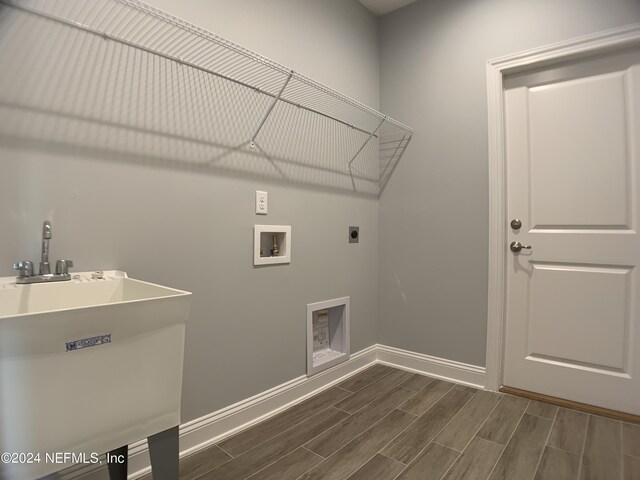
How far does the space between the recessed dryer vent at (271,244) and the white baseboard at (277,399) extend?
0.69 m

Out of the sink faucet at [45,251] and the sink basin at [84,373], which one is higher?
the sink faucet at [45,251]

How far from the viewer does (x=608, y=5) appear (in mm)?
1742

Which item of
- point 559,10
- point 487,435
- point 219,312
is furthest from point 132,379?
point 559,10

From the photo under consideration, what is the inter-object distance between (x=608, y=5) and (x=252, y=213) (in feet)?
6.98

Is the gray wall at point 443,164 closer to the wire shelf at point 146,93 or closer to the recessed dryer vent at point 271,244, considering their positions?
the wire shelf at point 146,93

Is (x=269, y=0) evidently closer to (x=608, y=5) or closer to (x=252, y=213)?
(x=252, y=213)

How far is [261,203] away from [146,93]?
26.9 inches

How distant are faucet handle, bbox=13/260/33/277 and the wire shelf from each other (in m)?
0.40

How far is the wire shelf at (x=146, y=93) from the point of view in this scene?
41.4 inches

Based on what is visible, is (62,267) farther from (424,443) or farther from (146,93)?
(424,443)

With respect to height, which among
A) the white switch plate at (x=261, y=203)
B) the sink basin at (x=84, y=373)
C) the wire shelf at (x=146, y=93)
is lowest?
the sink basin at (x=84, y=373)

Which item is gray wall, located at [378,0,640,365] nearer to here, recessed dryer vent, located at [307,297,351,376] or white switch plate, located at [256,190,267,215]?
recessed dryer vent, located at [307,297,351,376]

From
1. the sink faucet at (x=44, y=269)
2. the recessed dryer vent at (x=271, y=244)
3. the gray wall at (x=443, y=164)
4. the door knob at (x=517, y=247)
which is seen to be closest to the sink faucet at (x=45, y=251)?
the sink faucet at (x=44, y=269)

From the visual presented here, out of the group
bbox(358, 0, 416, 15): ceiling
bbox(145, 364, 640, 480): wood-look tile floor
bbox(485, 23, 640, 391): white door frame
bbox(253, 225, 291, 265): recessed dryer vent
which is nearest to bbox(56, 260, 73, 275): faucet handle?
bbox(253, 225, 291, 265): recessed dryer vent
